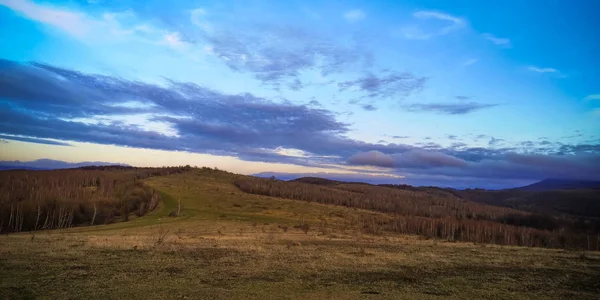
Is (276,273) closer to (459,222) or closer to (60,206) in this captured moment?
(60,206)

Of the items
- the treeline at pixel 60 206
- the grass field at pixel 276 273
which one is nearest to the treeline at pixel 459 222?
the treeline at pixel 60 206

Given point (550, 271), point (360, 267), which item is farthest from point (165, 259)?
point (550, 271)

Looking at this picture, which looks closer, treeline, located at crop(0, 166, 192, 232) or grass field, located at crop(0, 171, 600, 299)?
grass field, located at crop(0, 171, 600, 299)

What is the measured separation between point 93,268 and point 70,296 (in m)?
5.71

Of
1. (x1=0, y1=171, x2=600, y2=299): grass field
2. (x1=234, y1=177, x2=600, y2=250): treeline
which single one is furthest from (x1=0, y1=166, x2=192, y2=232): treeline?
(x1=234, y1=177, x2=600, y2=250): treeline

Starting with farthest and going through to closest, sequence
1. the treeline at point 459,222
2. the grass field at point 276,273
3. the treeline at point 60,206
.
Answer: the treeline at point 459,222 < the treeline at point 60,206 < the grass field at point 276,273

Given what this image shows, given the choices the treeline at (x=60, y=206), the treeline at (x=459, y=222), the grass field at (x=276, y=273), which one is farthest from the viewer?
the treeline at (x=459, y=222)

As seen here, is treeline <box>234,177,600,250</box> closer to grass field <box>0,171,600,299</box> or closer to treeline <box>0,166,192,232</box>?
treeline <box>0,166,192,232</box>

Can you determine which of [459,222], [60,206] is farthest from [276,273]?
[459,222]

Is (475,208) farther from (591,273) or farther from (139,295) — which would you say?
(139,295)

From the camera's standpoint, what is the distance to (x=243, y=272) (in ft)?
67.7

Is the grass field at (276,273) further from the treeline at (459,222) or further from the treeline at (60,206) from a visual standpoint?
the treeline at (459,222)

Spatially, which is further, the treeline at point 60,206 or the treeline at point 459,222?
the treeline at point 459,222

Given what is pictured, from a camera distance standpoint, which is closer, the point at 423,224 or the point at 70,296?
the point at 70,296
